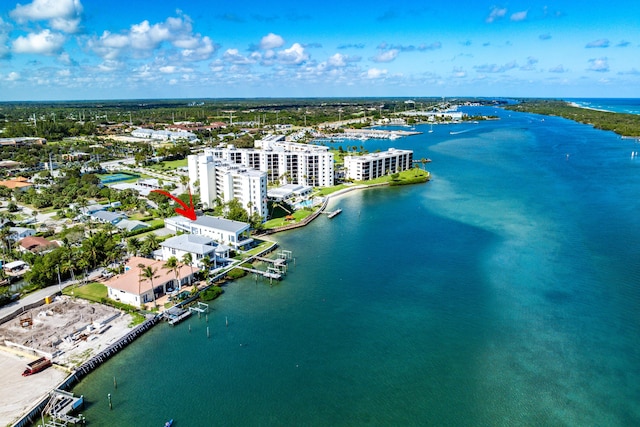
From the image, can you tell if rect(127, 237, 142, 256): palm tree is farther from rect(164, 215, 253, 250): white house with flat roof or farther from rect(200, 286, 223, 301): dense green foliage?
rect(200, 286, 223, 301): dense green foliage

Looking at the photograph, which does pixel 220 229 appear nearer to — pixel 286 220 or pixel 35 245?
pixel 286 220

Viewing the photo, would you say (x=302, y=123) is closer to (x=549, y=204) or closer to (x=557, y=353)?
(x=549, y=204)

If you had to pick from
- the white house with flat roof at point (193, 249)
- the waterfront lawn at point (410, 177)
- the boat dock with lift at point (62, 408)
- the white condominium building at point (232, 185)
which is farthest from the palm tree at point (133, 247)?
the waterfront lawn at point (410, 177)

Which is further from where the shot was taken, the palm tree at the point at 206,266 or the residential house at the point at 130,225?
the residential house at the point at 130,225

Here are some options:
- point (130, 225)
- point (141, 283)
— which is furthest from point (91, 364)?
point (130, 225)

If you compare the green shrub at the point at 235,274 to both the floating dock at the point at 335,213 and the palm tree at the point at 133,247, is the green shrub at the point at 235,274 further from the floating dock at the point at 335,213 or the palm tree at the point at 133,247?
the floating dock at the point at 335,213

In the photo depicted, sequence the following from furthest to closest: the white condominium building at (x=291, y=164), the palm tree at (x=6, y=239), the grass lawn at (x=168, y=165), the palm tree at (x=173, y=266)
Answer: the grass lawn at (x=168, y=165), the white condominium building at (x=291, y=164), the palm tree at (x=6, y=239), the palm tree at (x=173, y=266)

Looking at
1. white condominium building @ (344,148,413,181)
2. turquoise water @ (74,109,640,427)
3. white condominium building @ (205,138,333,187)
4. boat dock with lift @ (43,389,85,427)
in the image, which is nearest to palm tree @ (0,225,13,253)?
turquoise water @ (74,109,640,427)
